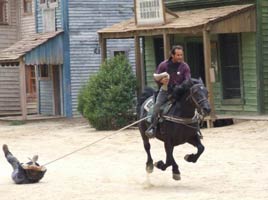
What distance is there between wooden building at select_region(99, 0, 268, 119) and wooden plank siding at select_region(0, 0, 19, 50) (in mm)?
9280

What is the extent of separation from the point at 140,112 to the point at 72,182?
162 cm

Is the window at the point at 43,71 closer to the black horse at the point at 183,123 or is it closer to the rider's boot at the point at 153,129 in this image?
the rider's boot at the point at 153,129

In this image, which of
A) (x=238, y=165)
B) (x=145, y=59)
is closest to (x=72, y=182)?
(x=238, y=165)

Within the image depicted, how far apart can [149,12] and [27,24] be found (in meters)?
11.1

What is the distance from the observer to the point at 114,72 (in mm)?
24344

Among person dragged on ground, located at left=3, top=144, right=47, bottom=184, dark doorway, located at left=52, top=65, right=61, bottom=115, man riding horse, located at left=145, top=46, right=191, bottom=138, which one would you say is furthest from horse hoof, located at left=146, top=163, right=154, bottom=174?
dark doorway, located at left=52, top=65, right=61, bottom=115

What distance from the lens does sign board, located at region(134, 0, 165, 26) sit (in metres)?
23.9

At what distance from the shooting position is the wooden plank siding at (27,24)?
110ft

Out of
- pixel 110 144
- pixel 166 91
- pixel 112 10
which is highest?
pixel 112 10

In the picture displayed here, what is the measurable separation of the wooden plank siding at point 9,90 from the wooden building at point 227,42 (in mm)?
9471

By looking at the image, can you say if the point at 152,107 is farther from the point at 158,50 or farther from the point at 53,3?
the point at 53,3

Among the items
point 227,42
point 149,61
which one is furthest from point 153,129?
point 149,61

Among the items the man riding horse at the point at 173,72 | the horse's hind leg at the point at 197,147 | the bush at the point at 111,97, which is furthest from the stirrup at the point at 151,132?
the bush at the point at 111,97

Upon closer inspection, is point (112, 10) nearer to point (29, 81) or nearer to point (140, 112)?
point (29, 81)
